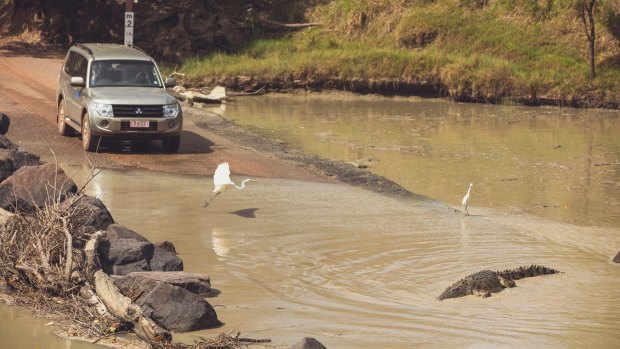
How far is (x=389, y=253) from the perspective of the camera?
1439 cm

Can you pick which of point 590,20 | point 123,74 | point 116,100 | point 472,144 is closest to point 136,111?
point 116,100

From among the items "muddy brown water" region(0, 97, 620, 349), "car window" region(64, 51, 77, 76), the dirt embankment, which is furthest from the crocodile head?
the dirt embankment

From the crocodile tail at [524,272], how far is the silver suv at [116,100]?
1002 centimetres

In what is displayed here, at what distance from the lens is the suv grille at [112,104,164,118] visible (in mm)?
21094

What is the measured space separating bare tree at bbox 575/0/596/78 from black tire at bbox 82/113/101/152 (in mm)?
18427

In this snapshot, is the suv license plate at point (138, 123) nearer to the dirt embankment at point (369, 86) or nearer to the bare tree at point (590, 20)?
the dirt embankment at point (369, 86)

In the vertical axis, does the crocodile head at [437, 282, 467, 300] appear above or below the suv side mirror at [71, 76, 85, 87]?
below

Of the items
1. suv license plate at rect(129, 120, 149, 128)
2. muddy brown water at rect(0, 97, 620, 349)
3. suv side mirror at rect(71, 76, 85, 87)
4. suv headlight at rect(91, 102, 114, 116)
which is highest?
suv side mirror at rect(71, 76, 85, 87)

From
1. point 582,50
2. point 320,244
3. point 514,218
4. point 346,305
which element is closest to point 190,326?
point 346,305

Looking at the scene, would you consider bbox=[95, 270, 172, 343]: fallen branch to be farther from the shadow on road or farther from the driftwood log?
the shadow on road

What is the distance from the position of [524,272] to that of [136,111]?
33.9 feet

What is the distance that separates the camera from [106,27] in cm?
4094

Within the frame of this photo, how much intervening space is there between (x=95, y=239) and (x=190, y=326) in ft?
6.52

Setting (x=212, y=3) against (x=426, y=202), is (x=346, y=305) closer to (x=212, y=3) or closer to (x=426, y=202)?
(x=426, y=202)
